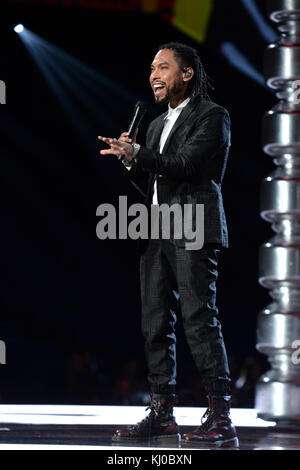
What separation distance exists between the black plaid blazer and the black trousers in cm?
7

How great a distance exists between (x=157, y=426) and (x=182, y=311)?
317mm

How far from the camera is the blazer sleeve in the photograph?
2113mm

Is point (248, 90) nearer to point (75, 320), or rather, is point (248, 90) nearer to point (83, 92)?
point (83, 92)

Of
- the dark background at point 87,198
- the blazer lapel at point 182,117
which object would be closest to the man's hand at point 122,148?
the blazer lapel at point 182,117

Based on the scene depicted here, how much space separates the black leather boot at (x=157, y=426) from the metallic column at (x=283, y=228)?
56 centimetres

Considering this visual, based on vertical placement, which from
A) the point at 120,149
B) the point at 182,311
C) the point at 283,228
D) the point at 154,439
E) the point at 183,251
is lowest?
the point at 154,439

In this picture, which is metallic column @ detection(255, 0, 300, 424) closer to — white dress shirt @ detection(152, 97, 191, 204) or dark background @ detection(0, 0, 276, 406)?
white dress shirt @ detection(152, 97, 191, 204)

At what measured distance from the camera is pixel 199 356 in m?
2.11

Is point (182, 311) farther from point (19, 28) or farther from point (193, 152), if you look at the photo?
point (19, 28)

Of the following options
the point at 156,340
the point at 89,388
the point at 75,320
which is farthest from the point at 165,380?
the point at 75,320

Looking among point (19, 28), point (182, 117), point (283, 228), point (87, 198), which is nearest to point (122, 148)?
point (182, 117)

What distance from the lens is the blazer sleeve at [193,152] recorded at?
2113 millimetres

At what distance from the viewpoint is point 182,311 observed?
85.3 inches

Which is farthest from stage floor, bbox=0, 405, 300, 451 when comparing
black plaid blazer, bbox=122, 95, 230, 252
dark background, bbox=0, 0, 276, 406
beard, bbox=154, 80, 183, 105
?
dark background, bbox=0, 0, 276, 406
